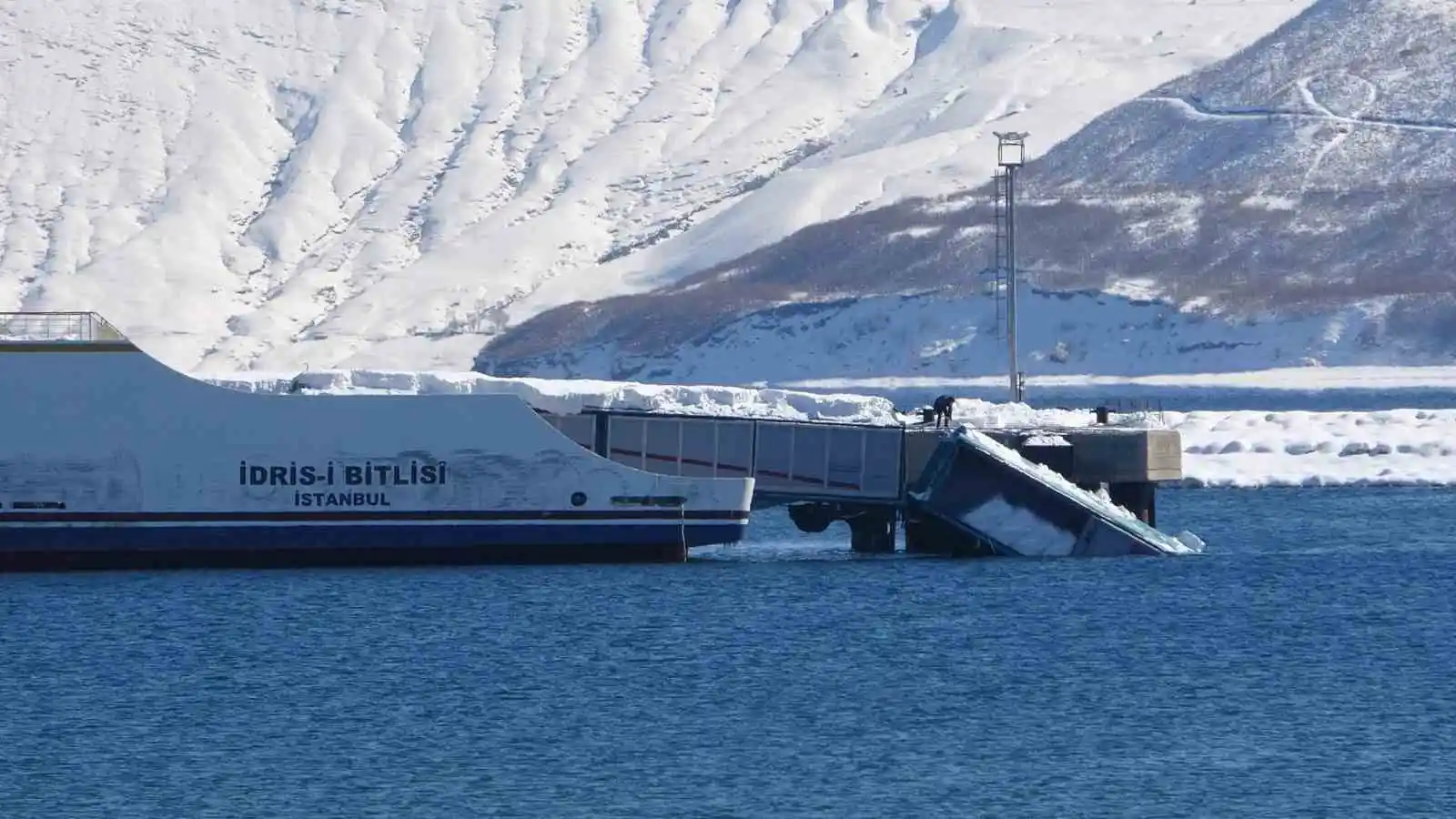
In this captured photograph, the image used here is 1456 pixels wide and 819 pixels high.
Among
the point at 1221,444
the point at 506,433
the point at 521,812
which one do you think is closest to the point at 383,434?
the point at 506,433

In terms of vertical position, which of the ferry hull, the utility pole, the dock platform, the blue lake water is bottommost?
the blue lake water

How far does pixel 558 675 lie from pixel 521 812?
1237 centimetres

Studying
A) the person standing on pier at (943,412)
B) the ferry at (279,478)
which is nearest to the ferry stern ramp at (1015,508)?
the person standing on pier at (943,412)

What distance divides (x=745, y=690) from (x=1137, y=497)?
25.4 metres

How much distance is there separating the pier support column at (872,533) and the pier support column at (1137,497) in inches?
225

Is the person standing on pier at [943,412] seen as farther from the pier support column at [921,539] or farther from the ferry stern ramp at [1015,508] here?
the ferry stern ramp at [1015,508]

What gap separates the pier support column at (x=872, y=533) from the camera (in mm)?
73188

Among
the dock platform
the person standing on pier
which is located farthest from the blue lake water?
the person standing on pier

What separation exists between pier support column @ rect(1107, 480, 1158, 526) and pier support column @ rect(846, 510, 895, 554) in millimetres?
5715

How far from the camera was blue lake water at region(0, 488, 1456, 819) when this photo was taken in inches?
1673

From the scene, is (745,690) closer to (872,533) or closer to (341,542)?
(341,542)

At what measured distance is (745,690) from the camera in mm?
51688

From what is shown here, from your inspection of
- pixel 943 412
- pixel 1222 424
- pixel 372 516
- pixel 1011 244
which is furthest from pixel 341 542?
pixel 1222 424

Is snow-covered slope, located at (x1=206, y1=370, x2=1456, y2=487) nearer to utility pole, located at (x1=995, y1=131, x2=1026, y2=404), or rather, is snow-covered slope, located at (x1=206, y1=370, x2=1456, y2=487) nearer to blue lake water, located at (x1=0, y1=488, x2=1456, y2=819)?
utility pole, located at (x1=995, y1=131, x2=1026, y2=404)
